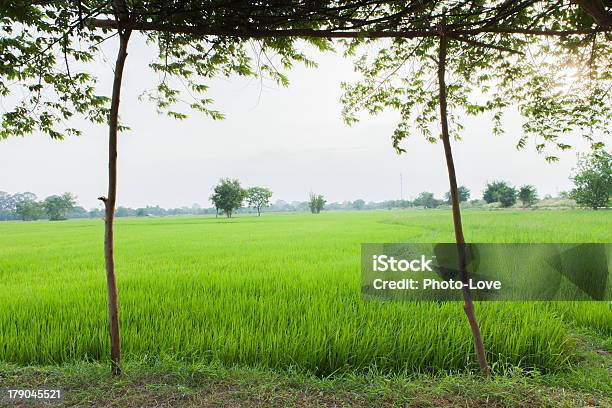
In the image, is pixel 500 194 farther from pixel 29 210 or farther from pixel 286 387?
pixel 29 210

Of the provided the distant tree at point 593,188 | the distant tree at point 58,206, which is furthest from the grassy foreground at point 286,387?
the distant tree at point 58,206

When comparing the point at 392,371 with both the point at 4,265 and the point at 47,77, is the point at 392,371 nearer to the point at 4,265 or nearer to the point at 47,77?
the point at 47,77

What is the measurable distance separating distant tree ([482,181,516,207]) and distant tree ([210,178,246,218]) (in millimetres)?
36300

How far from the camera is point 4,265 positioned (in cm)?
852

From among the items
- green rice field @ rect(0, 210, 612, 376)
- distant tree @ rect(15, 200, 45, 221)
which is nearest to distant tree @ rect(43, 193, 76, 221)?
distant tree @ rect(15, 200, 45, 221)

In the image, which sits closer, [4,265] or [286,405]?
[286,405]

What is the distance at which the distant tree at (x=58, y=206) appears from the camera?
6316 cm

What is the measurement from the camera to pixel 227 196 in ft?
158

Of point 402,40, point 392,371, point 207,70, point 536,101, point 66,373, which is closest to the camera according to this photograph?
point 66,373

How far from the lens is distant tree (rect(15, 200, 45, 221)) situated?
212 feet

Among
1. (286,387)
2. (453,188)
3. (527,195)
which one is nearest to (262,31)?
(453,188)

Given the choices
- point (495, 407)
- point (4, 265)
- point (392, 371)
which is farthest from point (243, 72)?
point (4, 265)

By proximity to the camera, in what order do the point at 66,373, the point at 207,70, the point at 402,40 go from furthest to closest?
1. the point at 402,40
2. the point at 207,70
3. the point at 66,373

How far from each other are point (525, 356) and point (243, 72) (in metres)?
3.43
